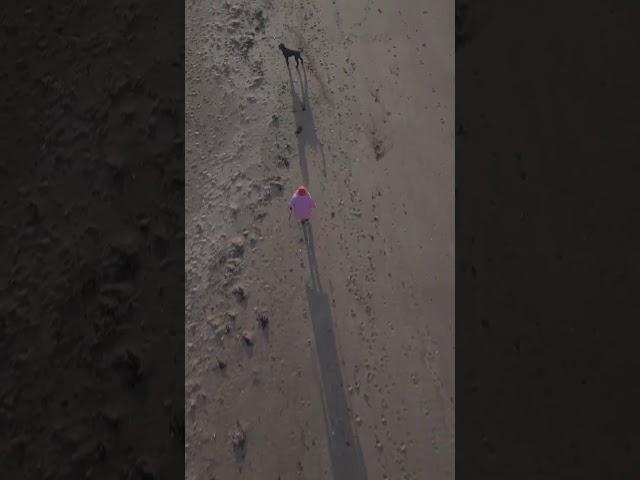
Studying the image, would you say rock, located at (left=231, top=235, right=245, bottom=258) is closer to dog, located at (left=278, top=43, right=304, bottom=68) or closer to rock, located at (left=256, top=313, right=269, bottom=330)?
rock, located at (left=256, top=313, right=269, bottom=330)

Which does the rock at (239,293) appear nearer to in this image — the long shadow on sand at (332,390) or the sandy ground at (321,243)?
the sandy ground at (321,243)

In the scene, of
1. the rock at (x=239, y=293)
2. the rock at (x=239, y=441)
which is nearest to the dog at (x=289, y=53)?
the rock at (x=239, y=293)

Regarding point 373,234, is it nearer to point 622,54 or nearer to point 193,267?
point 193,267

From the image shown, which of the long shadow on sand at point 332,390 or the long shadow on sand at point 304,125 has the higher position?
the long shadow on sand at point 304,125
